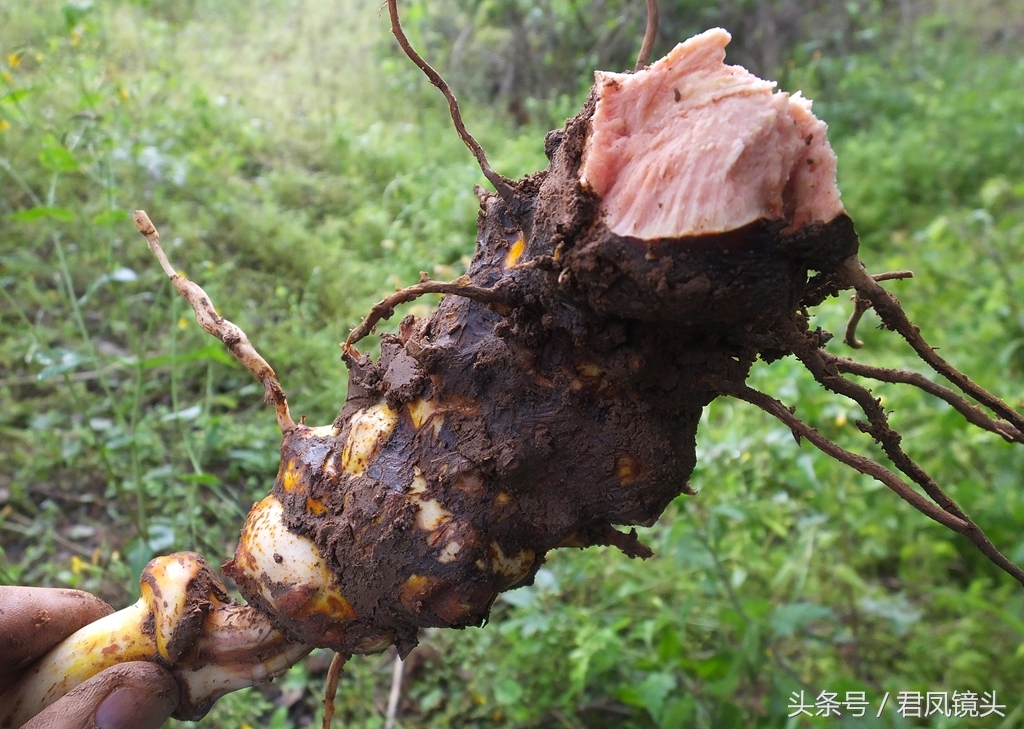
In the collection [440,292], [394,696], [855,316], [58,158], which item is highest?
[58,158]

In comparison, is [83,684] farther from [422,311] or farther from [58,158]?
[422,311]

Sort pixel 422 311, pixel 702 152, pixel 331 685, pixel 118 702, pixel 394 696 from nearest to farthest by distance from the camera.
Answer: pixel 702 152, pixel 118 702, pixel 331 685, pixel 394 696, pixel 422 311

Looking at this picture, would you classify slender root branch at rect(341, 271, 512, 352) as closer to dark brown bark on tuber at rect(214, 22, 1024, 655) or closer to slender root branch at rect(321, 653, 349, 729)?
dark brown bark on tuber at rect(214, 22, 1024, 655)

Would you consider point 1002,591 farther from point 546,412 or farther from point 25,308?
point 25,308

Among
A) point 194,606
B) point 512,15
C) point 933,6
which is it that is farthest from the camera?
point 933,6

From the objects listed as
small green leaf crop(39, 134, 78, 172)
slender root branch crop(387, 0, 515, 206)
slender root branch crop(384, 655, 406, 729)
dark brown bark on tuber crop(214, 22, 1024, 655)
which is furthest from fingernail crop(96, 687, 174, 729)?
small green leaf crop(39, 134, 78, 172)

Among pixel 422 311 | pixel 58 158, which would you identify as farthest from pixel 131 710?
pixel 422 311

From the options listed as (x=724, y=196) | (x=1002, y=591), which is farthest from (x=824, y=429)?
(x=724, y=196)
